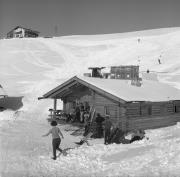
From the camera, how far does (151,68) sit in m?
56.9

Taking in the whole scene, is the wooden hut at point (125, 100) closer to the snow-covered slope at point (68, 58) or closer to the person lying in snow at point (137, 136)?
the person lying in snow at point (137, 136)

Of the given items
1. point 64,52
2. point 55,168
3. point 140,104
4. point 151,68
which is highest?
point 64,52

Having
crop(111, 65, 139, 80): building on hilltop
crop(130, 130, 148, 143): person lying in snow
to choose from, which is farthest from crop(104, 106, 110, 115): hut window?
crop(111, 65, 139, 80): building on hilltop

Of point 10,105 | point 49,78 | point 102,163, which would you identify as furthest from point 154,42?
point 102,163

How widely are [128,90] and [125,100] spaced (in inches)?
138

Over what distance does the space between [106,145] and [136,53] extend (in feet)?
181

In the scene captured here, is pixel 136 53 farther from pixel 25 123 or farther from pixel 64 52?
pixel 25 123

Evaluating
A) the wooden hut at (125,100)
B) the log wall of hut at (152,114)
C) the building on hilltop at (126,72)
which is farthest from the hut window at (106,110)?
the building on hilltop at (126,72)

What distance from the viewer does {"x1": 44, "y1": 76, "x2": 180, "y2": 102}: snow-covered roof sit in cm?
2262

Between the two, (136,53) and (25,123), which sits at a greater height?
(136,53)

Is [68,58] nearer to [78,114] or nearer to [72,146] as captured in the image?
[78,114]

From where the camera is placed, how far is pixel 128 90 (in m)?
24.6

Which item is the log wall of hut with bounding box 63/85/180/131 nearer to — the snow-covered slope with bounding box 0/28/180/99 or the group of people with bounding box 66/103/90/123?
the group of people with bounding box 66/103/90/123

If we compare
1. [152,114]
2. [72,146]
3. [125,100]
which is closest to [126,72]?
[152,114]
